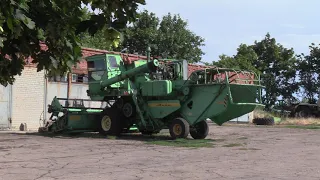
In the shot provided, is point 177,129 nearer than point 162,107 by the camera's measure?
Yes

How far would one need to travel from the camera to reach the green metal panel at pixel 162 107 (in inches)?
665

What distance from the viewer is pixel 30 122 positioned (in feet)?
71.0

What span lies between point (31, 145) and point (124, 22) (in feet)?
38.8

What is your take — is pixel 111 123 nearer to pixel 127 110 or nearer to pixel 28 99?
pixel 127 110

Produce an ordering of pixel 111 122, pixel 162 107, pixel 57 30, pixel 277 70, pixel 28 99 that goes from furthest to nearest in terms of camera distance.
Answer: pixel 277 70
pixel 28 99
pixel 111 122
pixel 162 107
pixel 57 30

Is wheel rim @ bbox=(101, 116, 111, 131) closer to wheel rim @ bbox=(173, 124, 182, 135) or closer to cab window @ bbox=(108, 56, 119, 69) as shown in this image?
cab window @ bbox=(108, 56, 119, 69)

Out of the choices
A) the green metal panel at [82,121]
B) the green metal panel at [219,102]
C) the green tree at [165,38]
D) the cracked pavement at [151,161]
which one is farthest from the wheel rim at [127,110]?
the green tree at [165,38]

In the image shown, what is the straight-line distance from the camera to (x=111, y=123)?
18156 millimetres

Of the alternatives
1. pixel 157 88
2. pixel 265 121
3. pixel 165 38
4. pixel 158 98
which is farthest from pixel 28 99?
pixel 165 38

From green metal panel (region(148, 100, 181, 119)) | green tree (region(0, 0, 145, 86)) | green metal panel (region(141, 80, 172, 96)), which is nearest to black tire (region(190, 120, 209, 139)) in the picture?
green metal panel (region(148, 100, 181, 119))

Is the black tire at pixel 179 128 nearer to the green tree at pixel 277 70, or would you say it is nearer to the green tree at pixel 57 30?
the green tree at pixel 57 30

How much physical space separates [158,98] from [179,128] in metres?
1.70

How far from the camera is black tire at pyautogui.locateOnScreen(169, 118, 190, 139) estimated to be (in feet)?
53.6

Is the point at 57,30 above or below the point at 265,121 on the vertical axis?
above
